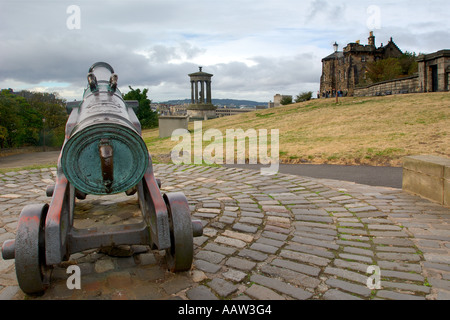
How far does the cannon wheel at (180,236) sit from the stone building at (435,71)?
25320mm

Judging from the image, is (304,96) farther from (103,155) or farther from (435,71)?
(103,155)

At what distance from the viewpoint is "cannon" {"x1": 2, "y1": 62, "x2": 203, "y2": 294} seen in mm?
2838

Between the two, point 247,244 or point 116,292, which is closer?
point 116,292

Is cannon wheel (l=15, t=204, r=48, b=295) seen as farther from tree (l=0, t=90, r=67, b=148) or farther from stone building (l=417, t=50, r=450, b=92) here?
tree (l=0, t=90, r=67, b=148)

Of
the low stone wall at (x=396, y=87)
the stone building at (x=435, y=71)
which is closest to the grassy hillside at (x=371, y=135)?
the stone building at (x=435, y=71)

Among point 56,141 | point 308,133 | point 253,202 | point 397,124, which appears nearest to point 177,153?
point 308,133

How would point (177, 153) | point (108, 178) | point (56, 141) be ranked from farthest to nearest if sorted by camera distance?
point (56, 141)
point (177, 153)
point (108, 178)

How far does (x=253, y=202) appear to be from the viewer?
5.70 m

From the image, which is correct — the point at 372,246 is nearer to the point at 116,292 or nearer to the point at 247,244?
the point at 247,244

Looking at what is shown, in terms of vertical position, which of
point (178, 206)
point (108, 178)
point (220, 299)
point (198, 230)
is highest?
point (108, 178)

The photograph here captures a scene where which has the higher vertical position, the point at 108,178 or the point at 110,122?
the point at 110,122

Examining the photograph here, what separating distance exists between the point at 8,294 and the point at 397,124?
44.7 feet

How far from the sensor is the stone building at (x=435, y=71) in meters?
23.5

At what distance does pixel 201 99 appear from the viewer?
5072 centimetres
